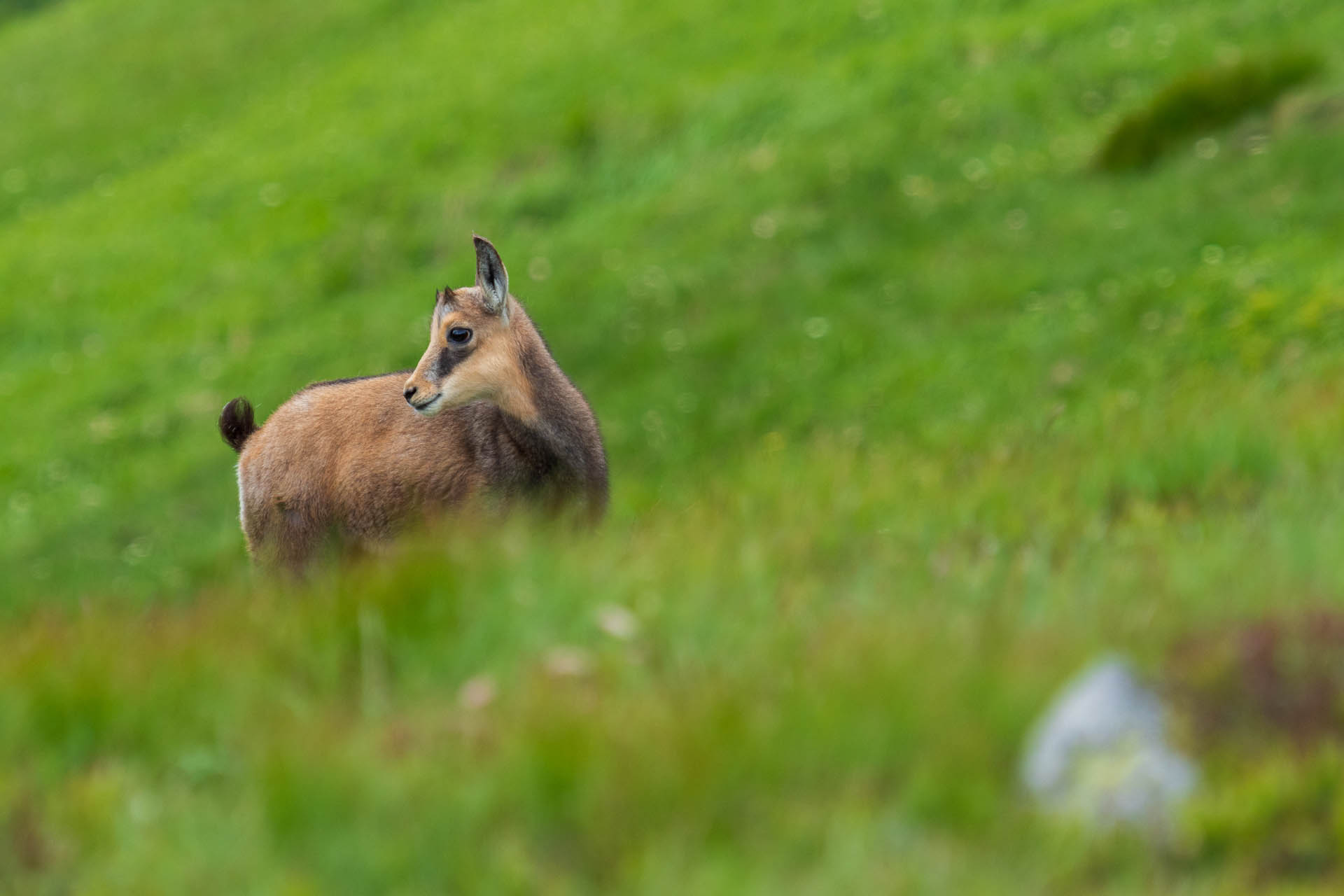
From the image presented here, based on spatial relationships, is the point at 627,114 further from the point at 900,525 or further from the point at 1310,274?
the point at 900,525

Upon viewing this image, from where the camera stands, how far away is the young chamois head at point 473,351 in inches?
356

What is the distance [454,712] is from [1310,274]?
12604 mm

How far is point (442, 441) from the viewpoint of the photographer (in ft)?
31.3

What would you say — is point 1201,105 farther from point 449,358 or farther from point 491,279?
point 449,358

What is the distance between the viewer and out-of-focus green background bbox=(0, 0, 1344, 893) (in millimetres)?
3672

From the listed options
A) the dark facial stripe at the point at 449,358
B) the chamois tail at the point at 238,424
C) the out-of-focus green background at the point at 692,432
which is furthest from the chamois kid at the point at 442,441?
the out-of-focus green background at the point at 692,432

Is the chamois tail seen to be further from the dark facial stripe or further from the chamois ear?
the chamois ear

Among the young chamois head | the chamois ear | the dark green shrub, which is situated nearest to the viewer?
the young chamois head

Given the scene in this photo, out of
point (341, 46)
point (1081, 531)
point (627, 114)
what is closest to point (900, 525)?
point (1081, 531)

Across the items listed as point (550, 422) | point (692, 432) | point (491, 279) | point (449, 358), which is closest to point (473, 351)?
point (449, 358)

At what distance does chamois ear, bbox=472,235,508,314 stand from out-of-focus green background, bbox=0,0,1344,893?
182cm

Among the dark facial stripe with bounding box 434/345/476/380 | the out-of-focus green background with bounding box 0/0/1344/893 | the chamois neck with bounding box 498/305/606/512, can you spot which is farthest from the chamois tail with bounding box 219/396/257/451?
the chamois neck with bounding box 498/305/606/512

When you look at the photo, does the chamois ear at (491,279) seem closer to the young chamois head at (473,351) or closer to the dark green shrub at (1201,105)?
the young chamois head at (473,351)

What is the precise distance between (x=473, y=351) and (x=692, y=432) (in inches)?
342
